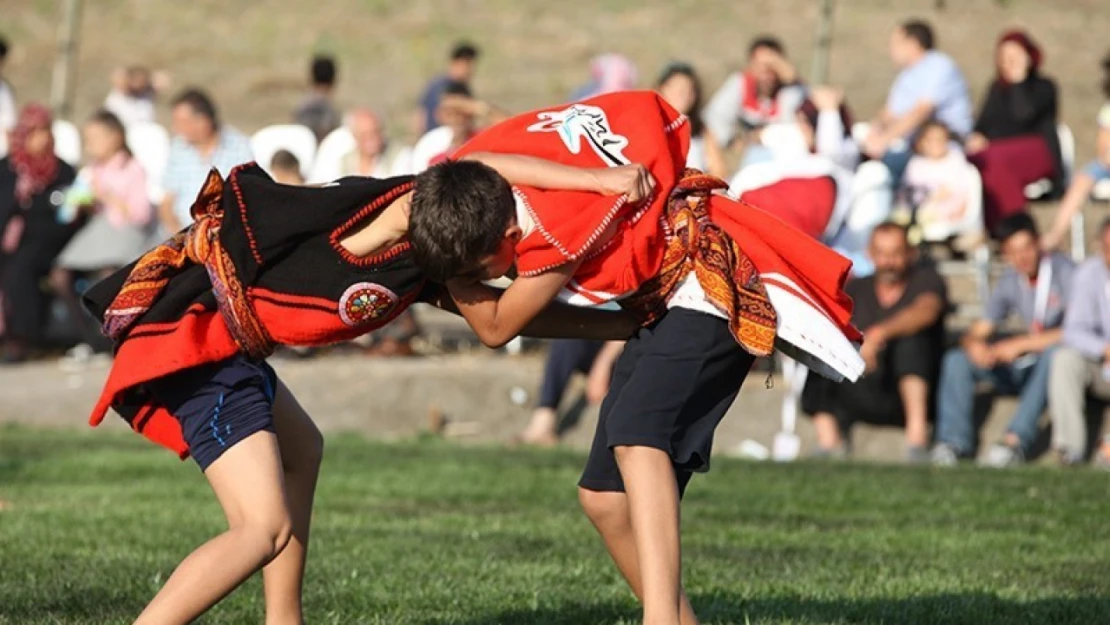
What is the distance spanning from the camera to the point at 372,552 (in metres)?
7.81

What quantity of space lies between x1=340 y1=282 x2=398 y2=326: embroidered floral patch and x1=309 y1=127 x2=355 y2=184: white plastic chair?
11309mm

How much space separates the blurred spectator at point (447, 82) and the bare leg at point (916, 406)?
5.76 m

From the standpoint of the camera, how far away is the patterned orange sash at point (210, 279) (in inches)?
199

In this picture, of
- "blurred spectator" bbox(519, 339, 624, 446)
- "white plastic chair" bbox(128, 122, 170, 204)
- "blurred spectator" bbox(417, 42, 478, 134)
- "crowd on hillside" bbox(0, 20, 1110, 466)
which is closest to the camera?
"crowd on hillside" bbox(0, 20, 1110, 466)

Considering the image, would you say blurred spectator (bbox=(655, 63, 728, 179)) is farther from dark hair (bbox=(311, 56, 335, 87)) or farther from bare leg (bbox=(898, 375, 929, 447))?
dark hair (bbox=(311, 56, 335, 87))

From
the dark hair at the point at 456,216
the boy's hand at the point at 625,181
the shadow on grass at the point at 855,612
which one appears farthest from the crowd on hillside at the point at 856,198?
the dark hair at the point at 456,216

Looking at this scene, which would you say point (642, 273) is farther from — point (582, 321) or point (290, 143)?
point (290, 143)

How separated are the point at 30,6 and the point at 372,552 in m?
24.0

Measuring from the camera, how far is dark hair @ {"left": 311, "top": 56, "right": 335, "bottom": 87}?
59.0 ft

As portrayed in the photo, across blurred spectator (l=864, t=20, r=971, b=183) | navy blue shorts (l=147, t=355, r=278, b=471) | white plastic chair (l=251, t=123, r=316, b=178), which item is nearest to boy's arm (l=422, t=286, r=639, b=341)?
navy blue shorts (l=147, t=355, r=278, b=471)

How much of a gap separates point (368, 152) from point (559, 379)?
3669 millimetres

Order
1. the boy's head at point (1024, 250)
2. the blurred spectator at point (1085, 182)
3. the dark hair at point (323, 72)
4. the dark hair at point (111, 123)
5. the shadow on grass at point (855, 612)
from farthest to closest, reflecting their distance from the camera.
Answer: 1. the dark hair at point (323, 72)
2. the dark hair at point (111, 123)
3. the blurred spectator at point (1085, 182)
4. the boy's head at point (1024, 250)
5. the shadow on grass at point (855, 612)

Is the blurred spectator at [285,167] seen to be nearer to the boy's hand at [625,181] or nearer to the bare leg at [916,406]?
the bare leg at [916,406]

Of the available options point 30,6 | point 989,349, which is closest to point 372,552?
point 989,349
